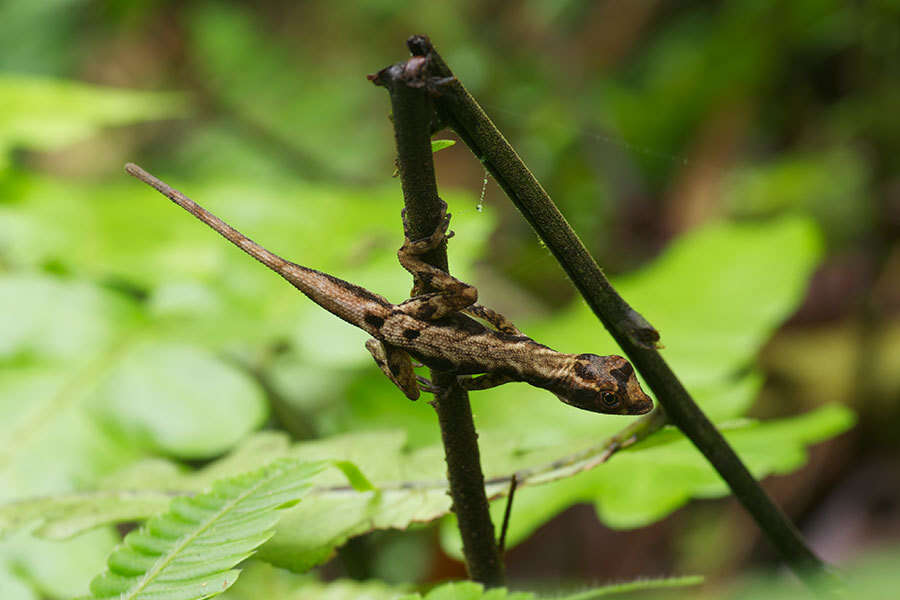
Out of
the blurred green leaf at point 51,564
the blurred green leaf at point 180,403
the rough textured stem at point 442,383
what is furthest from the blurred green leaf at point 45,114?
the rough textured stem at point 442,383

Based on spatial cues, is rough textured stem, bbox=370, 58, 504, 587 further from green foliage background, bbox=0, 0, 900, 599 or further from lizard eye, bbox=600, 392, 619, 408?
lizard eye, bbox=600, 392, 619, 408

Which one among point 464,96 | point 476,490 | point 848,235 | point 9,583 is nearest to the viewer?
point 464,96

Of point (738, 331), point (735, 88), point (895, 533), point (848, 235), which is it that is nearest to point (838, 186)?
point (848, 235)

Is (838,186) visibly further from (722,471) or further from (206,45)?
(206,45)

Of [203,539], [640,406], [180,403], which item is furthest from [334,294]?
[180,403]

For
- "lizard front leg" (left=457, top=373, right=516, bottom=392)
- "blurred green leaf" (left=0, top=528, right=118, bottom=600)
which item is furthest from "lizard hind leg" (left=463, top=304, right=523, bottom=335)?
"blurred green leaf" (left=0, top=528, right=118, bottom=600)

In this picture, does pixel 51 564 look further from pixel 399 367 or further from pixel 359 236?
pixel 359 236
